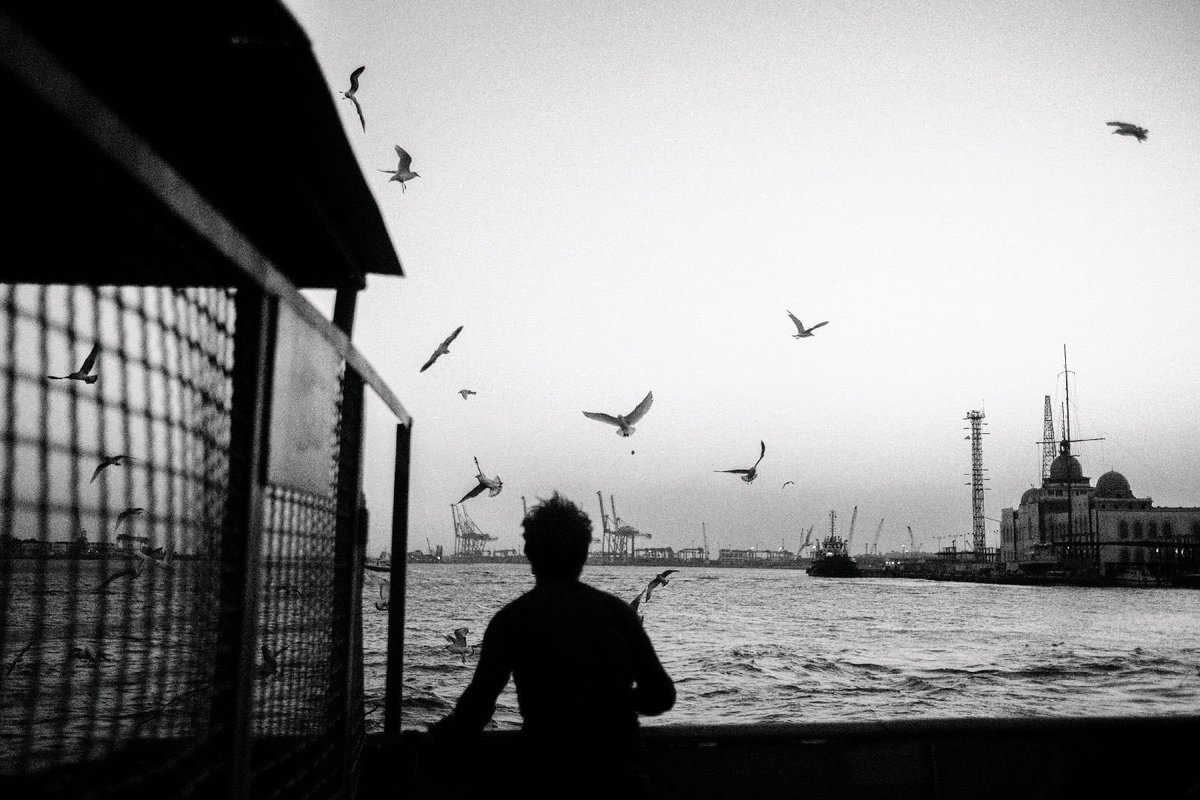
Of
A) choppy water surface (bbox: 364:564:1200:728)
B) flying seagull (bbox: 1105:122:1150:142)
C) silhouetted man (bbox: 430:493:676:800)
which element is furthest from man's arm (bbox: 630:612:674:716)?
flying seagull (bbox: 1105:122:1150:142)

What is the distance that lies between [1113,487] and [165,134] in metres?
116

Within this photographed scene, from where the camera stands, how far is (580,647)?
2.72m

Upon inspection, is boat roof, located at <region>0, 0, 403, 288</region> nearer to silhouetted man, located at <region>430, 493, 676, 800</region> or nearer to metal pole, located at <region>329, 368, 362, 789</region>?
metal pole, located at <region>329, 368, 362, 789</region>

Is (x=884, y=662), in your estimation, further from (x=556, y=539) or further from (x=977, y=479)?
(x=977, y=479)

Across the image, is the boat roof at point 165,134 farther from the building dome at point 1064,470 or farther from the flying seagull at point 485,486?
the building dome at point 1064,470

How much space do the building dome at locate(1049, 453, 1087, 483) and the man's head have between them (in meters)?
106

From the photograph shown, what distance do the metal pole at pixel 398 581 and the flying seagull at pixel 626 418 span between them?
9.74 meters

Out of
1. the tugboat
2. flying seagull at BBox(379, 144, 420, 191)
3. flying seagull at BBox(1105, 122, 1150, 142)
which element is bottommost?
the tugboat

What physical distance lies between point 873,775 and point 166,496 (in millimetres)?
3420

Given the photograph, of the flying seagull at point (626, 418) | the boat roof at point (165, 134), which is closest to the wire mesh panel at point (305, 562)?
the boat roof at point (165, 134)

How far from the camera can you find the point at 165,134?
7.54ft

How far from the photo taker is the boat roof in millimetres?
1342

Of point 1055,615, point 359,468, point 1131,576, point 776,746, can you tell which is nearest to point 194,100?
point 359,468

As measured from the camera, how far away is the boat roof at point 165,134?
134 centimetres
